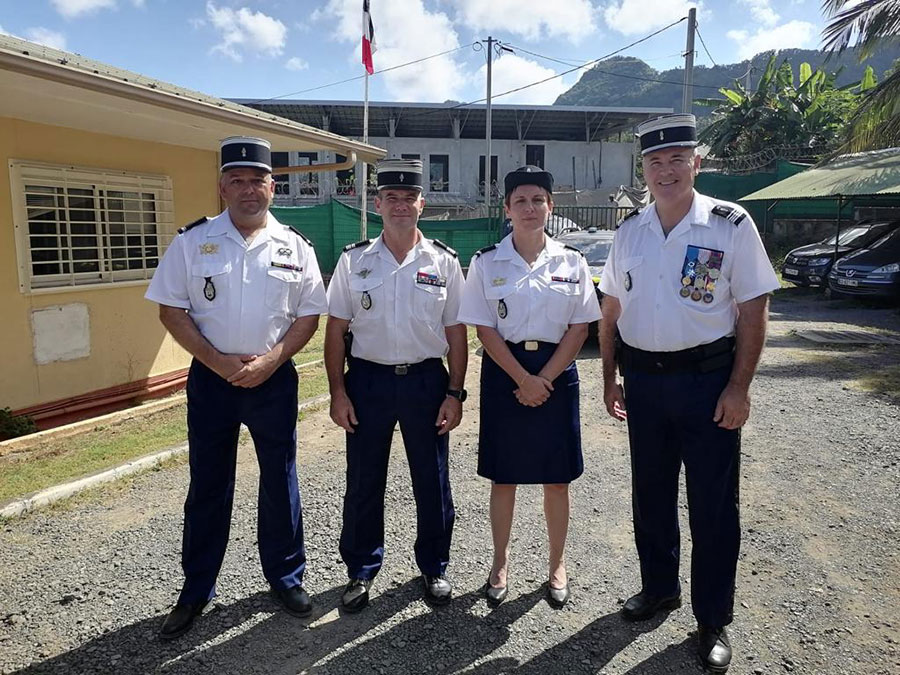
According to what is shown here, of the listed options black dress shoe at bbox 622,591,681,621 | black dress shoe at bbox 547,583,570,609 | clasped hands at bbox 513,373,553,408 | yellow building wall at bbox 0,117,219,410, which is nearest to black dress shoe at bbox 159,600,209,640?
black dress shoe at bbox 547,583,570,609

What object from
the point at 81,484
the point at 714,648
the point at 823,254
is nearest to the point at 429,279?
the point at 714,648

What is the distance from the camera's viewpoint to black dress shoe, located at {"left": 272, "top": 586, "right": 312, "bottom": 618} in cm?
275

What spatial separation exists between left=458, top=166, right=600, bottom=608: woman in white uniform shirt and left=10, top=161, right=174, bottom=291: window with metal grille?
4.30 metres

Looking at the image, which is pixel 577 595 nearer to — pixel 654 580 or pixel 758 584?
pixel 654 580

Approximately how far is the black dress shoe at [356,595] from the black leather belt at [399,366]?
0.96 metres

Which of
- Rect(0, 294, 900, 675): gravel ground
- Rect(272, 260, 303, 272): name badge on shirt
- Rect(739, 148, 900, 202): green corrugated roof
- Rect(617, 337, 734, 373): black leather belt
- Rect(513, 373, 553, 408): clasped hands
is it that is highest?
Rect(739, 148, 900, 202): green corrugated roof

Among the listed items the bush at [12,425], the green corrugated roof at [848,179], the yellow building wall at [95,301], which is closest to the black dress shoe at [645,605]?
the bush at [12,425]

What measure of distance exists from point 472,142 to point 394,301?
1088 inches

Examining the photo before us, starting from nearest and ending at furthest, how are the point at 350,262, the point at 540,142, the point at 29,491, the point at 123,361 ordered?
1. the point at 350,262
2. the point at 29,491
3. the point at 123,361
4. the point at 540,142

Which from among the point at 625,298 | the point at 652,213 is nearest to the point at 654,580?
the point at 625,298

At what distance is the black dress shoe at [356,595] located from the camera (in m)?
2.78

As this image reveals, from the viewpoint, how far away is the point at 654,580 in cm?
276

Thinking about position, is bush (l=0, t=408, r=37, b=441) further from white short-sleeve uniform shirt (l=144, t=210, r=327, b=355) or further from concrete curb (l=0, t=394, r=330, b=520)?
white short-sleeve uniform shirt (l=144, t=210, r=327, b=355)

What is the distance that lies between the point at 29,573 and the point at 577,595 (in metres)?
2.60
